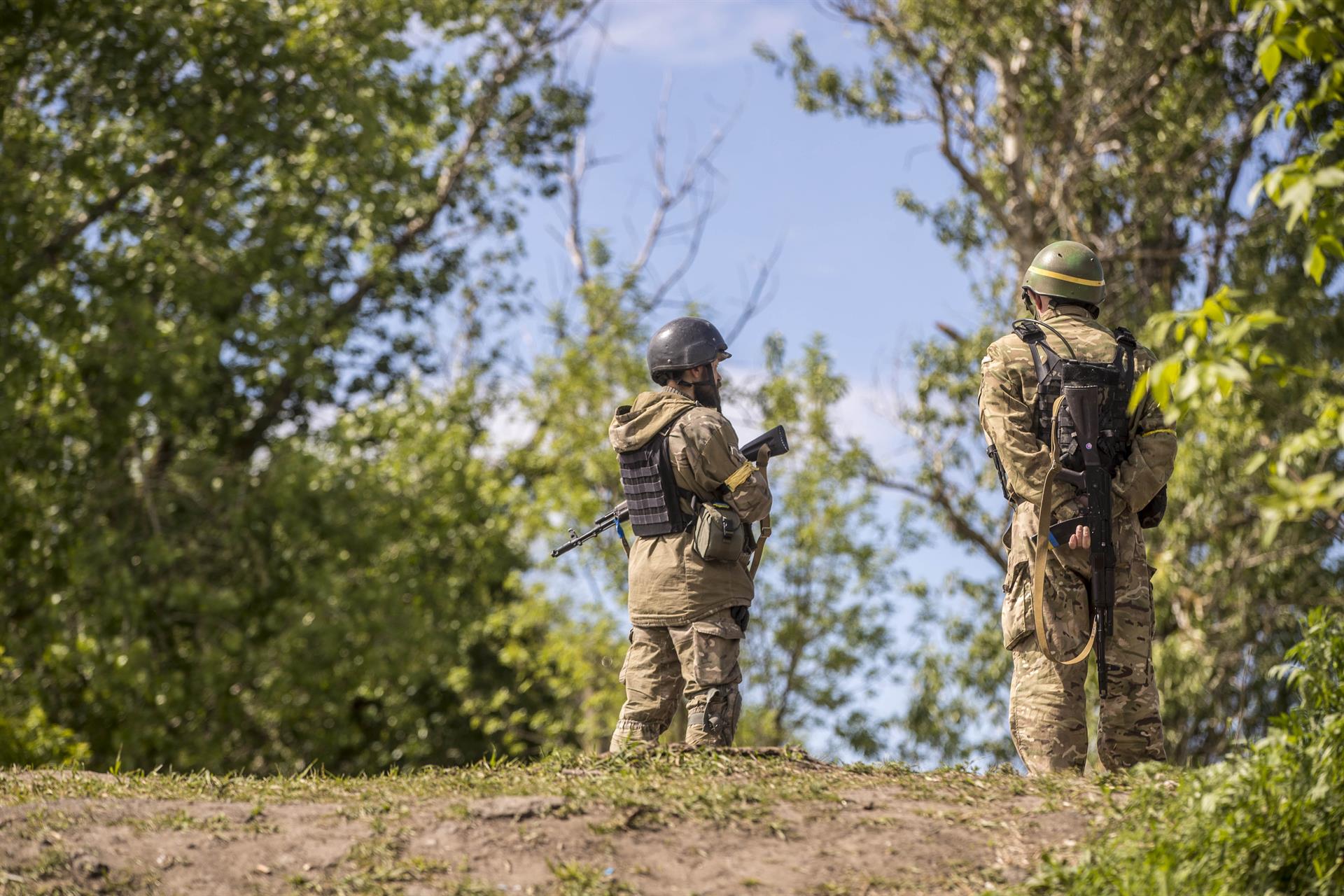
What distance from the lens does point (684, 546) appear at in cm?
636

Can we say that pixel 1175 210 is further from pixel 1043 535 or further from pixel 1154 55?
pixel 1043 535

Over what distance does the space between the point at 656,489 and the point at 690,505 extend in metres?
0.17

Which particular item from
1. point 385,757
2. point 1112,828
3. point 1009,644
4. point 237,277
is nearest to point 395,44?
point 237,277

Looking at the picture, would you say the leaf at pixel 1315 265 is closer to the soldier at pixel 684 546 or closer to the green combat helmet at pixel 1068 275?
the green combat helmet at pixel 1068 275

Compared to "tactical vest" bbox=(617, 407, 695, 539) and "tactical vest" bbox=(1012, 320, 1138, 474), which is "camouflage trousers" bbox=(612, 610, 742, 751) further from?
"tactical vest" bbox=(1012, 320, 1138, 474)

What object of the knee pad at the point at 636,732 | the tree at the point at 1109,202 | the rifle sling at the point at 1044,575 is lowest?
the knee pad at the point at 636,732

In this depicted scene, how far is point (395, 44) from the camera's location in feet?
63.9

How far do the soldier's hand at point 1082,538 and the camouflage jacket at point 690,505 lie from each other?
131 centimetres

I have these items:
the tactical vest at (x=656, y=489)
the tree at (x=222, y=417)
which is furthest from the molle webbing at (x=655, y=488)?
the tree at (x=222, y=417)

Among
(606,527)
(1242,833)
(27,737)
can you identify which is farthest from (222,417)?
(1242,833)

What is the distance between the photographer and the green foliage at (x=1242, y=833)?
164 inches

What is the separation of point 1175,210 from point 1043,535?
51.8ft

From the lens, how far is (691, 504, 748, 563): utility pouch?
623cm

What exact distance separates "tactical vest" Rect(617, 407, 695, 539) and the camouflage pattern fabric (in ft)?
4.57
